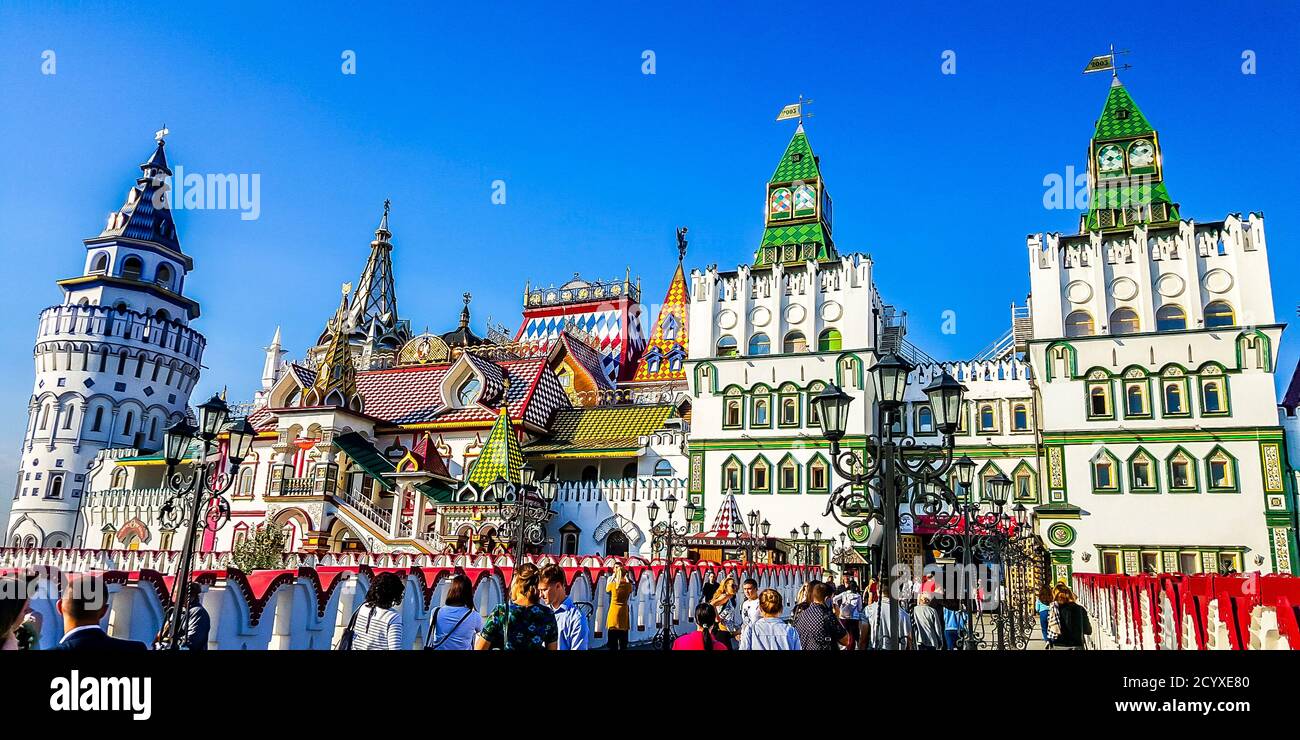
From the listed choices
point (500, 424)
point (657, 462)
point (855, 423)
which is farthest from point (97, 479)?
point (855, 423)

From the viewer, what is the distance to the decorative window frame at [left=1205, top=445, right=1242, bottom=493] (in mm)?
27062

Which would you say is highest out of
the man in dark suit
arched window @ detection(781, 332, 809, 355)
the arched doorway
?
arched window @ detection(781, 332, 809, 355)

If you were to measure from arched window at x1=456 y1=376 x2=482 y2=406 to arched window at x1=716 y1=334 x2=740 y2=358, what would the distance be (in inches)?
477

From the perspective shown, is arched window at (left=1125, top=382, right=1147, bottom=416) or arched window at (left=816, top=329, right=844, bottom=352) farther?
arched window at (left=816, top=329, right=844, bottom=352)

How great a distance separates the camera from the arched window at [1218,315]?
1124 inches

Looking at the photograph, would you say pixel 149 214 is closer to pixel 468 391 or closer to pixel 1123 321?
pixel 468 391

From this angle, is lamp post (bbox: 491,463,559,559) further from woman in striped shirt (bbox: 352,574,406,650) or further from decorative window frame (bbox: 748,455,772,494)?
woman in striped shirt (bbox: 352,574,406,650)

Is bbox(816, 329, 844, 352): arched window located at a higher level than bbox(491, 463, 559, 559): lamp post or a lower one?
higher

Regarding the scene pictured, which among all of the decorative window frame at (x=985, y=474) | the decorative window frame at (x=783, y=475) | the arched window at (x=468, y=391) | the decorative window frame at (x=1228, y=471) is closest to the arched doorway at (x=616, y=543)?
the decorative window frame at (x=783, y=475)

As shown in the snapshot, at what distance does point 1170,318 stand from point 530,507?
2435cm

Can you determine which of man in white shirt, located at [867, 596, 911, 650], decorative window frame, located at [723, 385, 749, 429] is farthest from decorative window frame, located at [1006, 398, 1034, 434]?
man in white shirt, located at [867, 596, 911, 650]

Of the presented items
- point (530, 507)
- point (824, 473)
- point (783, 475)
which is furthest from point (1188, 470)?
point (530, 507)
